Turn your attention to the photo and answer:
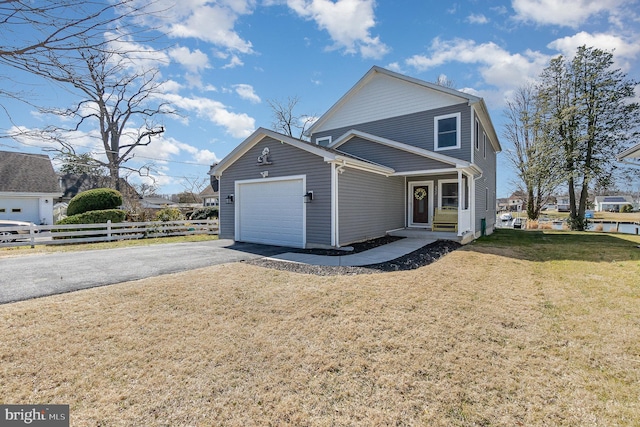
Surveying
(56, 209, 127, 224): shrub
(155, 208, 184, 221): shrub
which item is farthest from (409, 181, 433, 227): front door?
(56, 209, 127, 224): shrub

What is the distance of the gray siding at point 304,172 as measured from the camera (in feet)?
31.2

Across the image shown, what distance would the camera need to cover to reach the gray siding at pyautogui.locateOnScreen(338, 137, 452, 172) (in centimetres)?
1135

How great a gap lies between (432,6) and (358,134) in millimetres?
5349

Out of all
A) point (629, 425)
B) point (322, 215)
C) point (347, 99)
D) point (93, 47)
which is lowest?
point (629, 425)

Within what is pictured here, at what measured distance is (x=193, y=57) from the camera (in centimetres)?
546

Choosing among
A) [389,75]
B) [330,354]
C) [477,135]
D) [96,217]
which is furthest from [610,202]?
[96,217]

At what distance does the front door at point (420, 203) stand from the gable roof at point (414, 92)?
11.5ft

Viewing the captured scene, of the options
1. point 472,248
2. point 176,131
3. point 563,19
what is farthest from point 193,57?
point 176,131

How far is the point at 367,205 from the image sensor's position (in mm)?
10984

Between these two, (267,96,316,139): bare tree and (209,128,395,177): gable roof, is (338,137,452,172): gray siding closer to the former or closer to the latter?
(209,128,395,177): gable roof

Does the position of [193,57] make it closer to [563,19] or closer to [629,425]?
[629,425]

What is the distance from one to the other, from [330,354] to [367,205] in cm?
816

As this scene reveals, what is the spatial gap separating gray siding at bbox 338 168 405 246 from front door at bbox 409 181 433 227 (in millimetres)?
668

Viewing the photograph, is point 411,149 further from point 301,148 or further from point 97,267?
point 97,267
